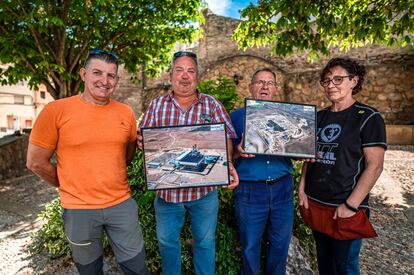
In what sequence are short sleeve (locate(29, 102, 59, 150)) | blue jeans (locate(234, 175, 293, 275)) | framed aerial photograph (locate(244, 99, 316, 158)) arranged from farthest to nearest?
blue jeans (locate(234, 175, 293, 275)) < framed aerial photograph (locate(244, 99, 316, 158)) < short sleeve (locate(29, 102, 59, 150))

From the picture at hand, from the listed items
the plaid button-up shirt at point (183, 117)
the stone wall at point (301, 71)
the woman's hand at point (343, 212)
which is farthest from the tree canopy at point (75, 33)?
the stone wall at point (301, 71)

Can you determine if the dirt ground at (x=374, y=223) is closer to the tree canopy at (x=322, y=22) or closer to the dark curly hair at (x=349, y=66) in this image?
the dark curly hair at (x=349, y=66)

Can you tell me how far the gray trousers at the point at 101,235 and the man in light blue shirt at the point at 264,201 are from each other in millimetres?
932

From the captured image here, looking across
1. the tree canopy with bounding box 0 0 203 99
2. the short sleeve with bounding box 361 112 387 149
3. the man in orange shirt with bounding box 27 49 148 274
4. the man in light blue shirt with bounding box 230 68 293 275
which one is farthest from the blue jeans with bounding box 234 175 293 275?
the tree canopy with bounding box 0 0 203 99

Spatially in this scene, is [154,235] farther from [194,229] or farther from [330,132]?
[330,132]

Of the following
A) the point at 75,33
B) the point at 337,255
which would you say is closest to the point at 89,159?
the point at 337,255

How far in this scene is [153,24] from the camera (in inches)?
272

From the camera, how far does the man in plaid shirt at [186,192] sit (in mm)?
2191

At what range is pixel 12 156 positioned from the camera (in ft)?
→ 28.4

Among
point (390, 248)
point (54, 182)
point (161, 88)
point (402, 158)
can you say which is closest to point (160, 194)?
point (54, 182)

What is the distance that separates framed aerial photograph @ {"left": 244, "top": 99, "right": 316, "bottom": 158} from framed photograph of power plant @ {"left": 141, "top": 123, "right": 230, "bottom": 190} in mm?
267

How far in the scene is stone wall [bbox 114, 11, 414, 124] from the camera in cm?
1127

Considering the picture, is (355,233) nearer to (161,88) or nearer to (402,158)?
(402,158)

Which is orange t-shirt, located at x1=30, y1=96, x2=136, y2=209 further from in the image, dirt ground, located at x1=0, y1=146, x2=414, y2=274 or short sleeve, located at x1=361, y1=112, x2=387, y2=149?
short sleeve, located at x1=361, y1=112, x2=387, y2=149
